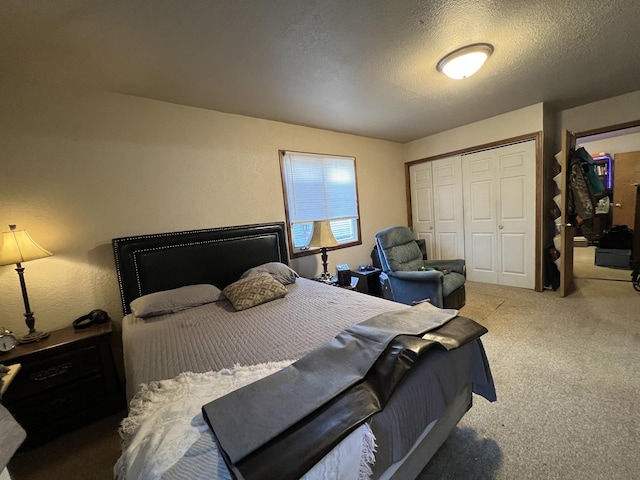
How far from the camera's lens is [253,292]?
6.88ft

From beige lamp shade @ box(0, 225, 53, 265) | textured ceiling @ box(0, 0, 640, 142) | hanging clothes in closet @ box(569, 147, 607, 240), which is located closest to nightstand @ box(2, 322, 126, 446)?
beige lamp shade @ box(0, 225, 53, 265)

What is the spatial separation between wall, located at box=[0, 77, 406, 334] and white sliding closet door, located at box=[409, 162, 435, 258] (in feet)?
9.17

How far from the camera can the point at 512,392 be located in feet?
5.82

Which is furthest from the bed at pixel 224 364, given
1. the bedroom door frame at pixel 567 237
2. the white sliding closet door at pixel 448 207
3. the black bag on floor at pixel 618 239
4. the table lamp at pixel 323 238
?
the black bag on floor at pixel 618 239

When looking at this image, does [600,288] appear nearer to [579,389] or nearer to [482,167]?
[482,167]

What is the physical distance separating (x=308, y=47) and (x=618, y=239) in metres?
5.93

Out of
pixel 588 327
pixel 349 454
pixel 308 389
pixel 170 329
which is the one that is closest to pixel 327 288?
pixel 170 329

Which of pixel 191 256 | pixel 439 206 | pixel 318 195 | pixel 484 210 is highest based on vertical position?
pixel 318 195

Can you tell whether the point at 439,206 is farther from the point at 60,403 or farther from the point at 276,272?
the point at 60,403

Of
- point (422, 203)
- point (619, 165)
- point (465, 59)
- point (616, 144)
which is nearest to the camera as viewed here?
point (465, 59)

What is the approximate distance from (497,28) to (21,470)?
13.1 ft

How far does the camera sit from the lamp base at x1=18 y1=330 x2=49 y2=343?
68.6 inches

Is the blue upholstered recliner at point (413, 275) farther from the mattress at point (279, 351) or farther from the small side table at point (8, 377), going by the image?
the small side table at point (8, 377)

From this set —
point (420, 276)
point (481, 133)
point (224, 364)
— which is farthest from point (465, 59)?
point (224, 364)
